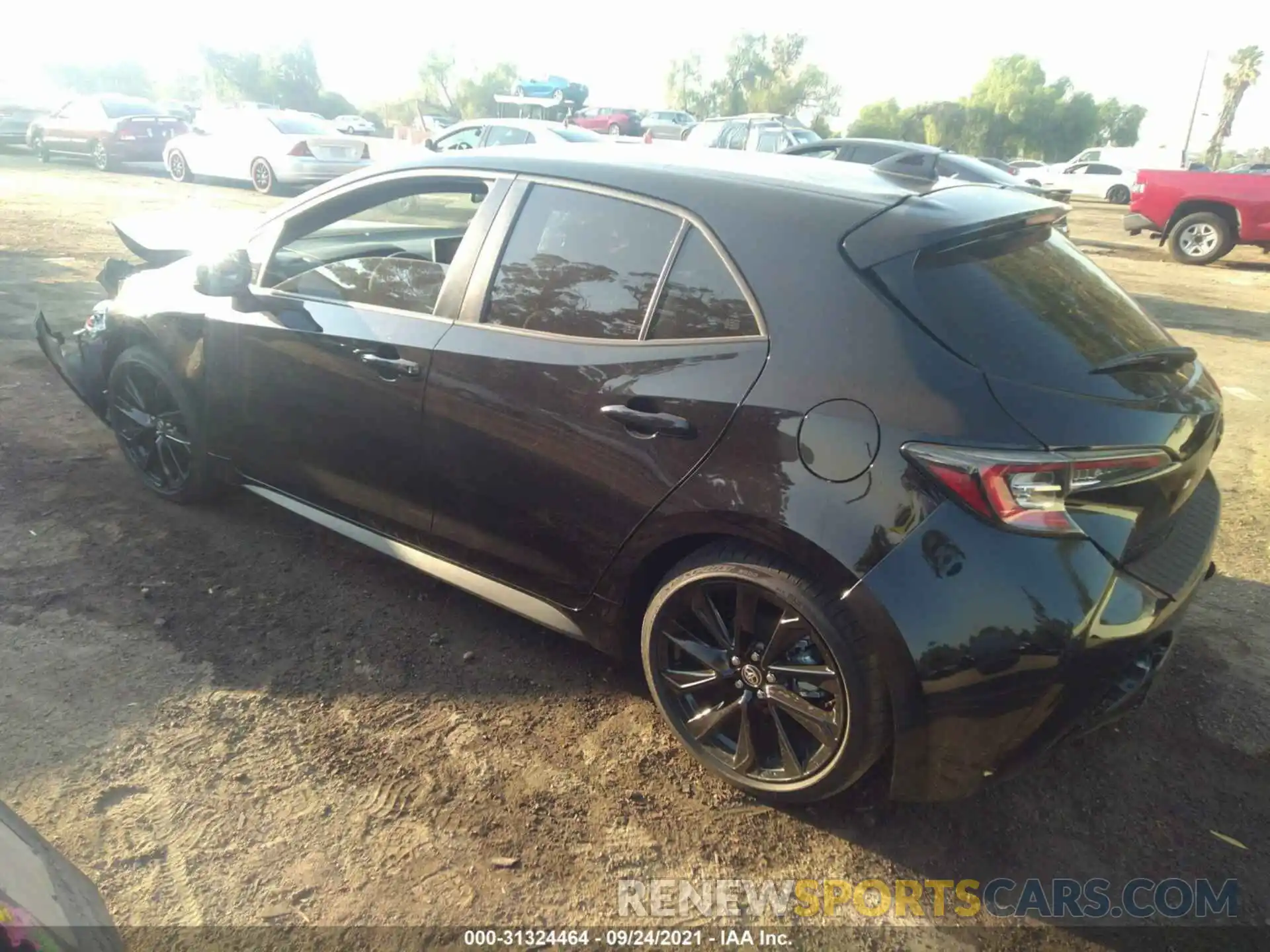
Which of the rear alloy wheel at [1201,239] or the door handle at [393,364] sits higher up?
the rear alloy wheel at [1201,239]

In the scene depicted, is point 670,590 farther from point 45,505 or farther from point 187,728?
point 45,505

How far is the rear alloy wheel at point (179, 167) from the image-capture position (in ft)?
56.1

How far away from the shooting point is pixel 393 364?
300 centimetres

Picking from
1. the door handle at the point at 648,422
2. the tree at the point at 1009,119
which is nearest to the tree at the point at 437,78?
the tree at the point at 1009,119

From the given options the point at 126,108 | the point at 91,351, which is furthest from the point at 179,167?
the point at 91,351

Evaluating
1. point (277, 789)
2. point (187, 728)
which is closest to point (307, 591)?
point (187, 728)

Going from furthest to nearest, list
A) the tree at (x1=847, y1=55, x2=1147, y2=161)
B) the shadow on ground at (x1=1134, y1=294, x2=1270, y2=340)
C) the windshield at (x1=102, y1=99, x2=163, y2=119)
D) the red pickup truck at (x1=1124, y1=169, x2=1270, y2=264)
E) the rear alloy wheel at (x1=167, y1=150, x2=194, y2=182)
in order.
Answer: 1. the tree at (x1=847, y1=55, x2=1147, y2=161)
2. the windshield at (x1=102, y1=99, x2=163, y2=119)
3. the rear alloy wheel at (x1=167, y1=150, x2=194, y2=182)
4. the red pickup truck at (x1=1124, y1=169, x2=1270, y2=264)
5. the shadow on ground at (x1=1134, y1=294, x2=1270, y2=340)

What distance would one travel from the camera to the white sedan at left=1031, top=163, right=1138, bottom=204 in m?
28.2

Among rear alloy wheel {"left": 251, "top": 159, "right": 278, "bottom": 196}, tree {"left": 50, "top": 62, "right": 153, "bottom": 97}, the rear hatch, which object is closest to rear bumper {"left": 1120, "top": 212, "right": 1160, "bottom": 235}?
the rear hatch

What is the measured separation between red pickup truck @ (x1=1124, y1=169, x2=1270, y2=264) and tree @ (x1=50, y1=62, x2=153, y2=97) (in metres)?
89.7

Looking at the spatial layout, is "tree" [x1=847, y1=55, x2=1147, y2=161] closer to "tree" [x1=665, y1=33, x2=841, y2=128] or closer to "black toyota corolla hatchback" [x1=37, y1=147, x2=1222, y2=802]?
"tree" [x1=665, y1=33, x2=841, y2=128]

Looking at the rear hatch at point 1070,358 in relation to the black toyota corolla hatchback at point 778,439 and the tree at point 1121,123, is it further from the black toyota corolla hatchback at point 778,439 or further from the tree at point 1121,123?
the tree at point 1121,123

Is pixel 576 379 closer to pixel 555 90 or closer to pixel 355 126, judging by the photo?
pixel 355 126

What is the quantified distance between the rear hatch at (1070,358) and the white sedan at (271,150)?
47.3 ft
